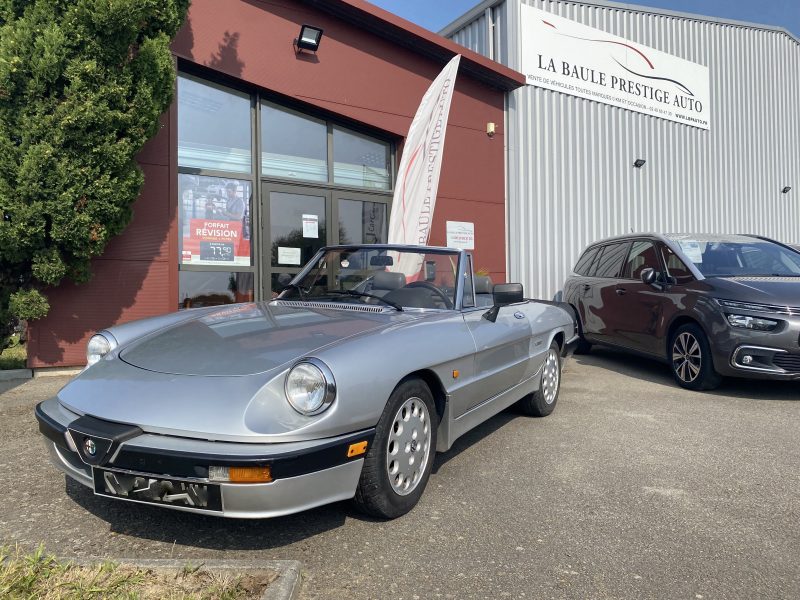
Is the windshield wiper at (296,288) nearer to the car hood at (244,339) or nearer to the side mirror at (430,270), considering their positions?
the car hood at (244,339)

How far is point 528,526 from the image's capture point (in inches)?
104

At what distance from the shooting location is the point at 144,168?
662cm

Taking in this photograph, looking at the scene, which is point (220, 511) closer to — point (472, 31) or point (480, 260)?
point (480, 260)

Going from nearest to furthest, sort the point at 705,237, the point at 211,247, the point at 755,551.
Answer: the point at 755,551
the point at 705,237
the point at 211,247

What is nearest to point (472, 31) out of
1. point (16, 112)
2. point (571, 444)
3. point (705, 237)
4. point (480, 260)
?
point (480, 260)

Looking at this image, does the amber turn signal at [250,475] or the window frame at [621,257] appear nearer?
the amber turn signal at [250,475]

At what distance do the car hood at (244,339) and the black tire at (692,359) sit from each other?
147 inches

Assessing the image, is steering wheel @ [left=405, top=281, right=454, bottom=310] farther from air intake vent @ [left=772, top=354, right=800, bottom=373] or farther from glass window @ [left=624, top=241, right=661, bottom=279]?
glass window @ [left=624, top=241, right=661, bottom=279]

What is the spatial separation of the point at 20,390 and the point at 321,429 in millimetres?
4619

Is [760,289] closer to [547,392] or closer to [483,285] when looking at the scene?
[547,392]

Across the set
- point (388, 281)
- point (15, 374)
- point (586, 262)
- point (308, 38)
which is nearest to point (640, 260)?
point (586, 262)

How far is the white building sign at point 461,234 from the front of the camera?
9156 mm

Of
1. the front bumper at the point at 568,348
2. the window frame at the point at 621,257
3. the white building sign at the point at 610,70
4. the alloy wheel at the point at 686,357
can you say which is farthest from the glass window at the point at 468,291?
the white building sign at the point at 610,70

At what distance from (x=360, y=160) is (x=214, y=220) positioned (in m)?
2.48
